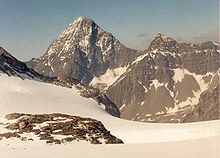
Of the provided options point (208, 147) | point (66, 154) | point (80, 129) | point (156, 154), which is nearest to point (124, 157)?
point (156, 154)

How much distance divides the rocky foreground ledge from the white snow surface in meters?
2.53

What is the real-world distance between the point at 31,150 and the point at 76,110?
117231 millimetres

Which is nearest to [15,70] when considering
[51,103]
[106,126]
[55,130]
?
[51,103]

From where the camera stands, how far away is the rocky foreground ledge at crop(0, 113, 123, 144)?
55781 mm

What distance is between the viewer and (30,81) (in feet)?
566

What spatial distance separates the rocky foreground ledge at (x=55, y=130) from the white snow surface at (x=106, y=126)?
253cm

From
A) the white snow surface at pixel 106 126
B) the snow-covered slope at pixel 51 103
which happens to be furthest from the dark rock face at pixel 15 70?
the snow-covered slope at pixel 51 103

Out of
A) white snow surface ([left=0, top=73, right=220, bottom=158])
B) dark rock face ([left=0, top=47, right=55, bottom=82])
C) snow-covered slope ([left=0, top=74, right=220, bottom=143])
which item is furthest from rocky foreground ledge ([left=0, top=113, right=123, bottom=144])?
dark rock face ([left=0, top=47, right=55, bottom=82])

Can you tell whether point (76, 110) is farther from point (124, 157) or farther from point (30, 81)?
point (124, 157)

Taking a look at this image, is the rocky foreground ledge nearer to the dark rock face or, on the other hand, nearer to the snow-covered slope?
the snow-covered slope

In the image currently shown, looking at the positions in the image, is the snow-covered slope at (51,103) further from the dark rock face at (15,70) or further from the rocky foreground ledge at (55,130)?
the rocky foreground ledge at (55,130)

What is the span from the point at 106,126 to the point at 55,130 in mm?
44015

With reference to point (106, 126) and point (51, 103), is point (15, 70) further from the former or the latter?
point (106, 126)

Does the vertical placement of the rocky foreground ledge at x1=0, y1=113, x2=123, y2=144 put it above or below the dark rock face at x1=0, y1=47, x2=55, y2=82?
above
